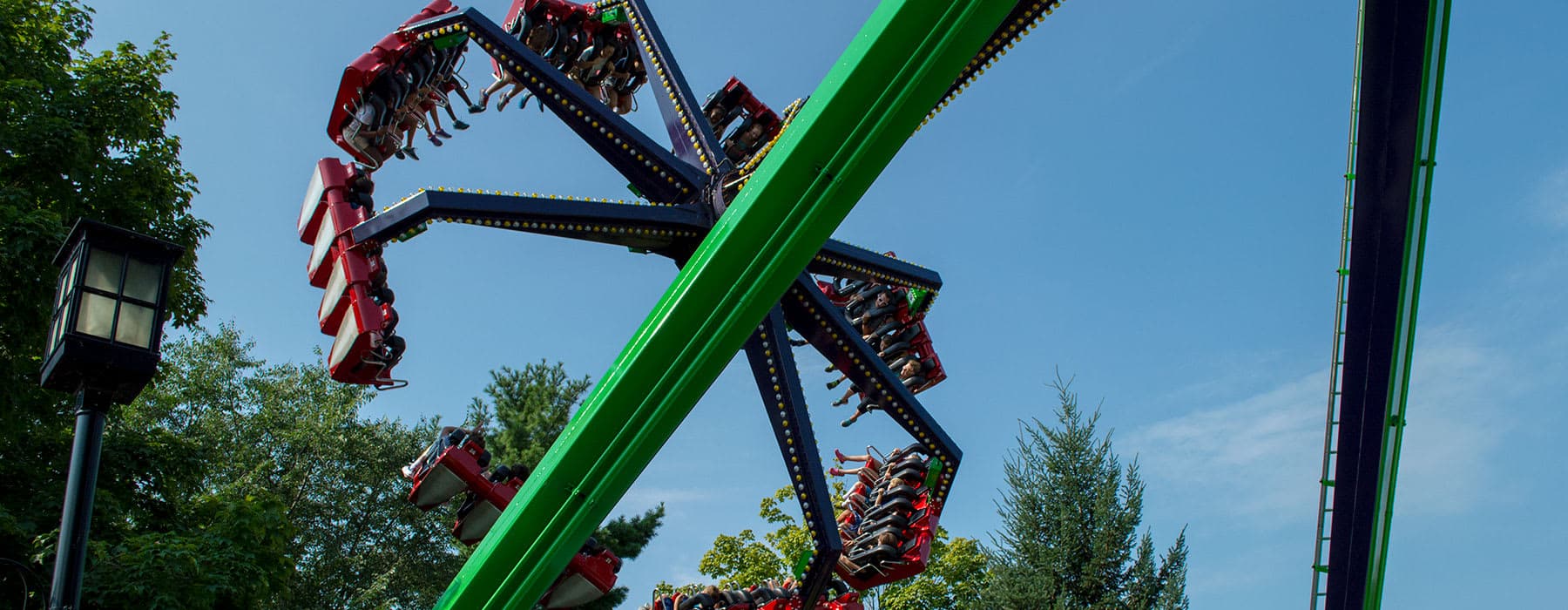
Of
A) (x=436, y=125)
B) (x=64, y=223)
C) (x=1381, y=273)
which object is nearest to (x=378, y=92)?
(x=436, y=125)

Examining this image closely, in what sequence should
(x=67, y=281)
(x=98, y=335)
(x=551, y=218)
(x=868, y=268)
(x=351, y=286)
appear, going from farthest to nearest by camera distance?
1. (x=868, y=268)
2. (x=551, y=218)
3. (x=351, y=286)
4. (x=67, y=281)
5. (x=98, y=335)

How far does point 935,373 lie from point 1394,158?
4.59 m

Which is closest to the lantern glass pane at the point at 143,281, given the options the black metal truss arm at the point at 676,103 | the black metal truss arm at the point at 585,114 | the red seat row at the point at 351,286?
the red seat row at the point at 351,286

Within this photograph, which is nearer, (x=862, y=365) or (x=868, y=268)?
(x=862, y=365)

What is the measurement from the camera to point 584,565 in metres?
9.55

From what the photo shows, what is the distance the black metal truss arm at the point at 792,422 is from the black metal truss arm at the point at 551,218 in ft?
3.62

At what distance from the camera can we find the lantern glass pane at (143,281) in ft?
19.0

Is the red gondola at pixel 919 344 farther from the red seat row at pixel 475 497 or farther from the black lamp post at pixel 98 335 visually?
the black lamp post at pixel 98 335

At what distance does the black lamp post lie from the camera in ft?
17.6

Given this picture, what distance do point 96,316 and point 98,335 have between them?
3.8 inches

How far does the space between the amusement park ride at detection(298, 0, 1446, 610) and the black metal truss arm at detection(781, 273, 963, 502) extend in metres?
0.02

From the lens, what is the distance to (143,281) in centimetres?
583

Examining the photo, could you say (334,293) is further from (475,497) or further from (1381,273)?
(1381,273)

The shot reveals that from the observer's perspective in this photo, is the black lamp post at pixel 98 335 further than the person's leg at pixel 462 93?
No
